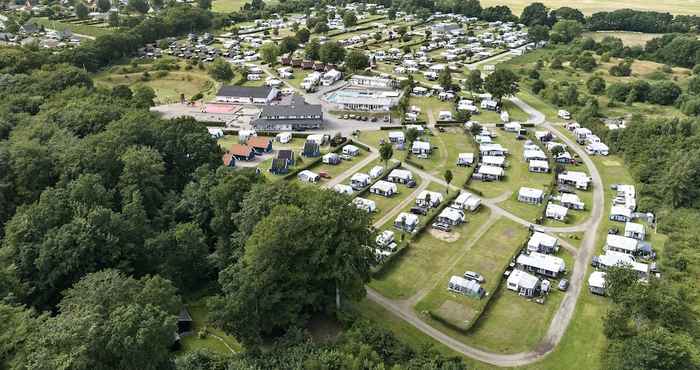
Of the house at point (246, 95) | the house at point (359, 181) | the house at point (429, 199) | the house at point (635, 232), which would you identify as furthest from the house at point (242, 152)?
the house at point (635, 232)

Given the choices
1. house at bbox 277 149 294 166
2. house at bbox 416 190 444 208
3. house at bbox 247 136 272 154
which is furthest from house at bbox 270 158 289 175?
house at bbox 416 190 444 208

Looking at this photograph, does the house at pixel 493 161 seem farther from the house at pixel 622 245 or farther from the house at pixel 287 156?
the house at pixel 287 156

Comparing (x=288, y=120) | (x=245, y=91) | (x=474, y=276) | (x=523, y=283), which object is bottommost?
(x=474, y=276)

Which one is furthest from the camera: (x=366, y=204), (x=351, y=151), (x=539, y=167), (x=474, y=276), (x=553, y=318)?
(x=351, y=151)

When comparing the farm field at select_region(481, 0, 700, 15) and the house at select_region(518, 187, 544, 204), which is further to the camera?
the farm field at select_region(481, 0, 700, 15)

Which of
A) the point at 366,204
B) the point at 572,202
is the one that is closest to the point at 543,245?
the point at 572,202

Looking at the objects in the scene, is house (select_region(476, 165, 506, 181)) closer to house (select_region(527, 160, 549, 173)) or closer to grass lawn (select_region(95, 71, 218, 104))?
house (select_region(527, 160, 549, 173))

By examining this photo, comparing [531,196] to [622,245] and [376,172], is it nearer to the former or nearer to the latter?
[622,245]
